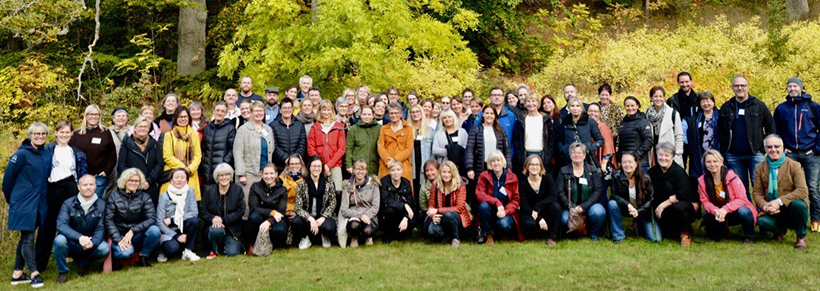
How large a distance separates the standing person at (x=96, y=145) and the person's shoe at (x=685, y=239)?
6.36 meters

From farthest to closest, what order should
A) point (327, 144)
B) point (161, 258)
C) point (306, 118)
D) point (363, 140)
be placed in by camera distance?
1. point (306, 118)
2. point (363, 140)
3. point (327, 144)
4. point (161, 258)

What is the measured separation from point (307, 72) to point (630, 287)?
6963mm

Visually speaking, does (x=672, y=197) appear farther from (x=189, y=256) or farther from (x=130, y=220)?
(x=130, y=220)

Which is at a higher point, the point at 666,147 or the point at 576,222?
the point at 666,147

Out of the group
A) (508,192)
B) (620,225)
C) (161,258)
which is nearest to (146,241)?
(161,258)

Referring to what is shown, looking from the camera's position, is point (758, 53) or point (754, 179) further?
point (758, 53)

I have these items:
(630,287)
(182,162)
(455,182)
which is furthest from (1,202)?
(630,287)

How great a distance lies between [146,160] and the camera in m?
6.90

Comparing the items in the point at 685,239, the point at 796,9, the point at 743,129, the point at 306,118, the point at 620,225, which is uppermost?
the point at 796,9

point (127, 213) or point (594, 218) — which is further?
point (594, 218)

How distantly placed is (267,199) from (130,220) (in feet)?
4.69

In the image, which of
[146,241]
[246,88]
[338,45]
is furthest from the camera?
[338,45]

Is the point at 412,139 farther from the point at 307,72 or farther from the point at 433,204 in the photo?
the point at 307,72

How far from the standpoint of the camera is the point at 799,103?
23.0 feet
